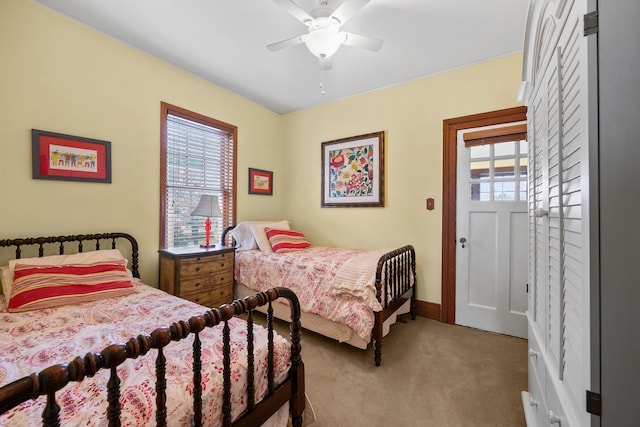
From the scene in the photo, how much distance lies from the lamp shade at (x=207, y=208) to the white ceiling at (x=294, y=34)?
1.43 meters

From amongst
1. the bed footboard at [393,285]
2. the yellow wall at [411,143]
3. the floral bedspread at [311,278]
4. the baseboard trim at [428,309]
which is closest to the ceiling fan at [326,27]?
the yellow wall at [411,143]

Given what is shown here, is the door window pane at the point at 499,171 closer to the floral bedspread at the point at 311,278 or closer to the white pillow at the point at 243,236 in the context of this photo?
the floral bedspread at the point at 311,278

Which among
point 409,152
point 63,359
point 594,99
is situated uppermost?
point 409,152

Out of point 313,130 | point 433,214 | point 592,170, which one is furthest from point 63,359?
point 313,130

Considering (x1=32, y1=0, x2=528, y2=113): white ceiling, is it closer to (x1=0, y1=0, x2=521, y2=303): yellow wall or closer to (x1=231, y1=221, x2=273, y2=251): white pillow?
(x1=0, y1=0, x2=521, y2=303): yellow wall

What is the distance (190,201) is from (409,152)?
2639mm

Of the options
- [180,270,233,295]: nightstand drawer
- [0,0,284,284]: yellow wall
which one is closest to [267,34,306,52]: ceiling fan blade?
[0,0,284,284]: yellow wall

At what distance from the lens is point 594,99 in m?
0.62

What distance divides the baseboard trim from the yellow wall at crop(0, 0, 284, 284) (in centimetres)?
292

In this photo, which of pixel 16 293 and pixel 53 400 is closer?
pixel 53 400

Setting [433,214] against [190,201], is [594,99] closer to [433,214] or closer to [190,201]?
[433,214]

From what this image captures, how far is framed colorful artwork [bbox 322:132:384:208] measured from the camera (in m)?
3.27

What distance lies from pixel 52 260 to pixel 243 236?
1756 millimetres

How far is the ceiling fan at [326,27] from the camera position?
1.62 m
